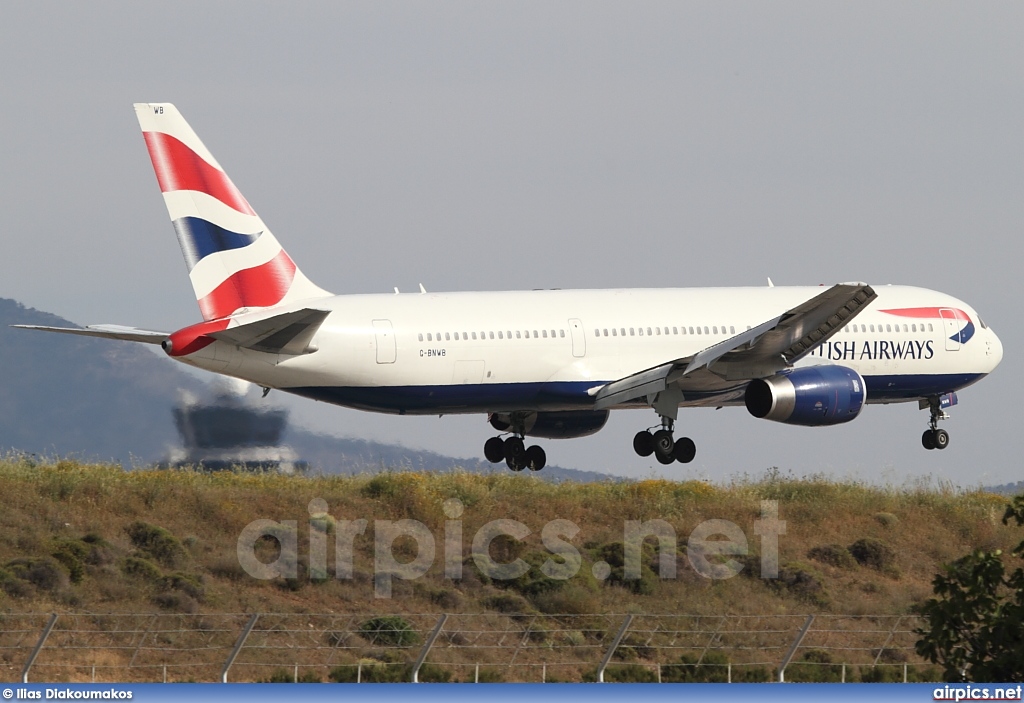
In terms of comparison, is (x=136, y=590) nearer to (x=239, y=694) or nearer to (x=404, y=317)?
(x=404, y=317)

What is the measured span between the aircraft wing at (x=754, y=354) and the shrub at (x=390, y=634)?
10590mm

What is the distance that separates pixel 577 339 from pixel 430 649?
12.4 metres

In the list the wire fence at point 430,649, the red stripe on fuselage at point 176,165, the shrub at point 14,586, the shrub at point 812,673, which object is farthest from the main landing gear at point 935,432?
the shrub at point 14,586

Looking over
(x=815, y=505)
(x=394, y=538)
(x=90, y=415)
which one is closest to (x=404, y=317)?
(x=394, y=538)

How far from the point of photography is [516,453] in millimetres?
43781

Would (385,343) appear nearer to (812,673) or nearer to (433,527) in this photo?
(433,527)

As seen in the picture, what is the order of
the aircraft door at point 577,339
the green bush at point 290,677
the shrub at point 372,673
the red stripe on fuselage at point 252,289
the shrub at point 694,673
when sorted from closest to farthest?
the green bush at point 290,677 → the shrub at point 372,673 → the shrub at point 694,673 → the red stripe on fuselage at point 252,289 → the aircraft door at point 577,339

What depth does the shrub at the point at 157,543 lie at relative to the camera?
34.2 metres

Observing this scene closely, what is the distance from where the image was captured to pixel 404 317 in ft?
126

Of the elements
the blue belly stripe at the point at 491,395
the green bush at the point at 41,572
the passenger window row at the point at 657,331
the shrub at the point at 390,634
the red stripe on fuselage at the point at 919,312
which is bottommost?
the shrub at the point at 390,634

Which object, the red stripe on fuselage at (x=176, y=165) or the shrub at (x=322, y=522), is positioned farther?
the red stripe on fuselage at (x=176, y=165)

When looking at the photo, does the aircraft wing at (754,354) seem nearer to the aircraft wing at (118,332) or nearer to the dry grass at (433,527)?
the dry grass at (433,527)

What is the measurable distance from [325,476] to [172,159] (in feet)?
32.3

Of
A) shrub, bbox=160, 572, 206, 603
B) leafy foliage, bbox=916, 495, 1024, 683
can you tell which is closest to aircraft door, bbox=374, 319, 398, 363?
shrub, bbox=160, 572, 206, 603
